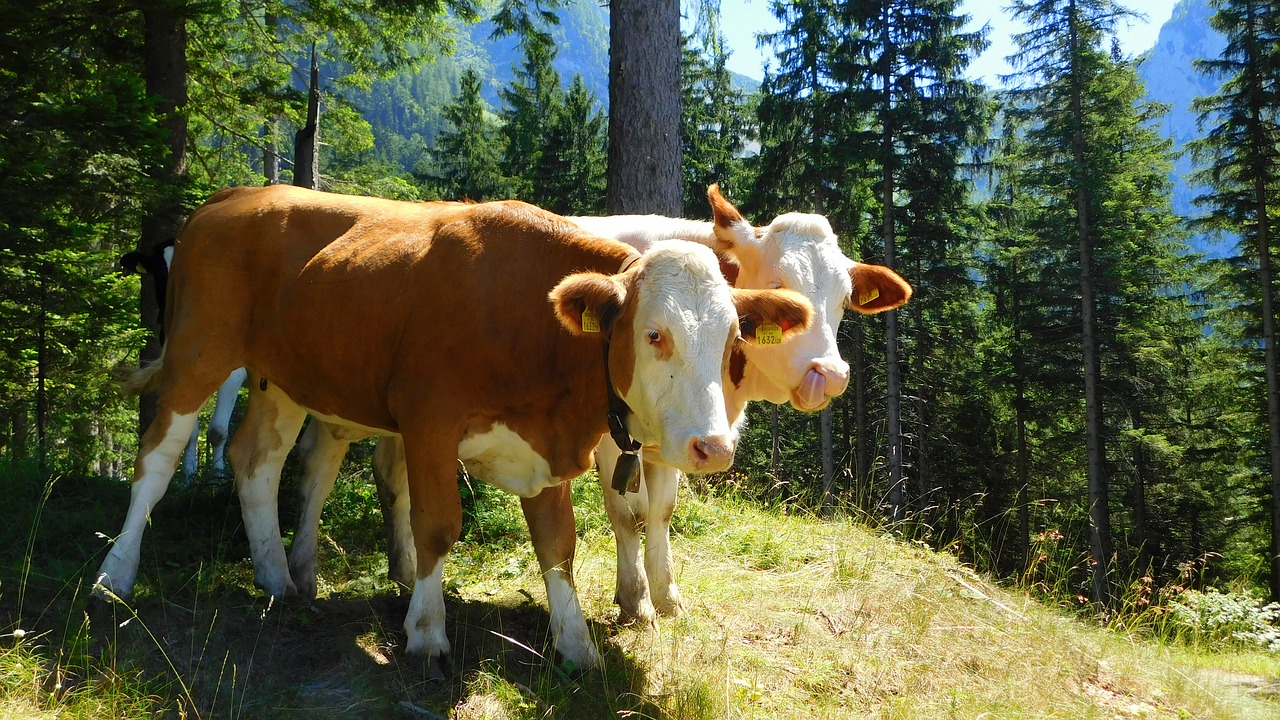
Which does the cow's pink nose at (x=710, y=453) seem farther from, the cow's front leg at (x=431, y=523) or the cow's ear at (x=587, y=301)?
the cow's front leg at (x=431, y=523)

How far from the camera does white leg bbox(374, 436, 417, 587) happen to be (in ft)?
19.1

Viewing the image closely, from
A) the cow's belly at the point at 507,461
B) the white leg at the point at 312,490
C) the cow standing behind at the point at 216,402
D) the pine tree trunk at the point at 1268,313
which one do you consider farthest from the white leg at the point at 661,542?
the pine tree trunk at the point at 1268,313

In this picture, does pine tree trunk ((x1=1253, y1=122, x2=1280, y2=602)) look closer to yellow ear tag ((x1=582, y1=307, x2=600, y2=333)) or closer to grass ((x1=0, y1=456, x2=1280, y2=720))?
grass ((x1=0, y1=456, x2=1280, y2=720))

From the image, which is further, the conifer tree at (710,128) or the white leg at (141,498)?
the conifer tree at (710,128)

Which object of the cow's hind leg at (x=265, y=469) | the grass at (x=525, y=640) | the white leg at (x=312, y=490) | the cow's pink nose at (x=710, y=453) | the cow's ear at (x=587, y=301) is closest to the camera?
the cow's pink nose at (x=710, y=453)

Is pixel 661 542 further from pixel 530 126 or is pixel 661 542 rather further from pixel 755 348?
pixel 530 126

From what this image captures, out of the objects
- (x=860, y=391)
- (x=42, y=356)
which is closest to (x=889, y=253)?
(x=860, y=391)

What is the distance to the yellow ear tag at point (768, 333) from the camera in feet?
14.1

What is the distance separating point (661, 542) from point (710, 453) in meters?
2.10

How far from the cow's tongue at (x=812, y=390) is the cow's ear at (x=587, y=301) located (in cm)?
154

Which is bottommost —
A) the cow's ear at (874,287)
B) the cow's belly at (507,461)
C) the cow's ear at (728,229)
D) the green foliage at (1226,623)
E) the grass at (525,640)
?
the green foliage at (1226,623)

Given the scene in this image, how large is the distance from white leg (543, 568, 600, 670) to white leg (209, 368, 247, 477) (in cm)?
580

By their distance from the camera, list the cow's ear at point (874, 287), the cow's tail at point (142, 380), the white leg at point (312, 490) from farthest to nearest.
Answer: the cow's ear at point (874, 287) → the cow's tail at point (142, 380) → the white leg at point (312, 490)

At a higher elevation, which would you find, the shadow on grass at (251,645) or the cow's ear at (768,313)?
the cow's ear at (768,313)
